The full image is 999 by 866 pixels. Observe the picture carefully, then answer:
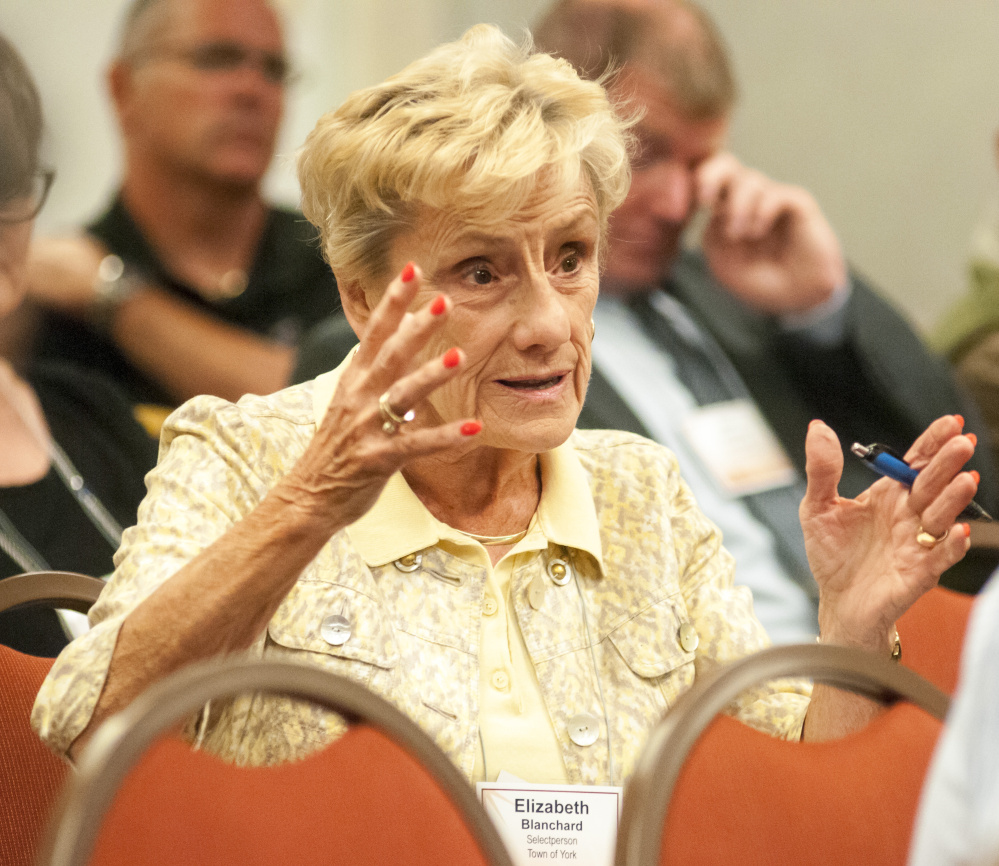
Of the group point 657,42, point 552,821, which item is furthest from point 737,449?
point 552,821

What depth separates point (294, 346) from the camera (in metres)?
2.69

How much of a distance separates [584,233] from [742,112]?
1.92 meters

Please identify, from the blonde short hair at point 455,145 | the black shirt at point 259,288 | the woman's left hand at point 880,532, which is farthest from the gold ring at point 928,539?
the black shirt at point 259,288

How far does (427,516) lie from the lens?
1.36 m

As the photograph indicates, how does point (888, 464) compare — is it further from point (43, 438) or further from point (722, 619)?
point (43, 438)

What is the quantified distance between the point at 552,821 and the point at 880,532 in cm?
53

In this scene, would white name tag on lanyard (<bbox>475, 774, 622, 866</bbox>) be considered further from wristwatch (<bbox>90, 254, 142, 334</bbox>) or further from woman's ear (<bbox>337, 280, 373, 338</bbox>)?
wristwatch (<bbox>90, 254, 142, 334</bbox>)

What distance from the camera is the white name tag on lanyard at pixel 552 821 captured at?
1206 mm

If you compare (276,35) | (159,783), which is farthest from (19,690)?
(276,35)

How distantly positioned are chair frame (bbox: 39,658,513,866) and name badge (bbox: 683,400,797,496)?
199cm

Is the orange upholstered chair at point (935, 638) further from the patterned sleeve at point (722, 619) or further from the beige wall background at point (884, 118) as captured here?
the beige wall background at point (884, 118)

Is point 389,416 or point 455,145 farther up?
point 455,145

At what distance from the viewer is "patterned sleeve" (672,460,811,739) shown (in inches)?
53.9

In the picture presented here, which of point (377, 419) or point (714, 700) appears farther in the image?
point (377, 419)
